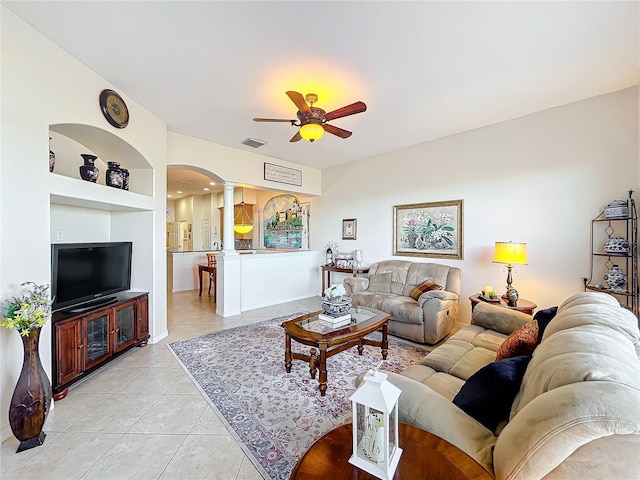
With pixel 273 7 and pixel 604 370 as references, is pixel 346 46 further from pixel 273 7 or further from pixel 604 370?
pixel 604 370

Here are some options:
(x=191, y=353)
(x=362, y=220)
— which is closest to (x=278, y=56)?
(x=191, y=353)

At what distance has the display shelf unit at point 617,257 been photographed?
2707 millimetres

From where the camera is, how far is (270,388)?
238 centimetres

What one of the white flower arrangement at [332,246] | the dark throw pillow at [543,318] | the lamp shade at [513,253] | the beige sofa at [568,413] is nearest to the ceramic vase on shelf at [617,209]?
the lamp shade at [513,253]

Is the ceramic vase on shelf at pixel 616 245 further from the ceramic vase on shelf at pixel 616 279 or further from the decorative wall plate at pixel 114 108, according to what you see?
the decorative wall plate at pixel 114 108

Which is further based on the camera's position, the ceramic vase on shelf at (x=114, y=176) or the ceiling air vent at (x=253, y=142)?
the ceiling air vent at (x=253, y=142)

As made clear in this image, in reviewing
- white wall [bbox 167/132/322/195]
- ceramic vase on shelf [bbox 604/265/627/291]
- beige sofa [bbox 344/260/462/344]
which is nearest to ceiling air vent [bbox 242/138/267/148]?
white wall [bbox 167/132/322/195]

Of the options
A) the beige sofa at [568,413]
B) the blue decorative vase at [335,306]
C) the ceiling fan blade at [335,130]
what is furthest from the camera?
the ceiling fan blade at [335,130]

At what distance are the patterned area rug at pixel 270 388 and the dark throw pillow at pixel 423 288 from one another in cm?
70

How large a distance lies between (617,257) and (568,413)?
3.29m

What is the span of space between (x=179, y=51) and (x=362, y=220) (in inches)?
152

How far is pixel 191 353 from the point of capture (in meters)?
3.08

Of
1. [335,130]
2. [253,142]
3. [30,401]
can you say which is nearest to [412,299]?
[335,130]

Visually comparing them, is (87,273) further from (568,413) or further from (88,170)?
(568,413)
